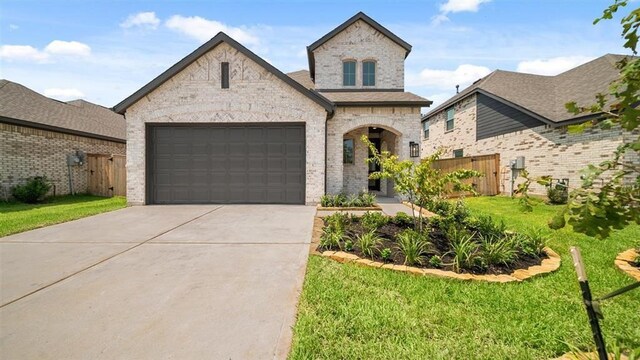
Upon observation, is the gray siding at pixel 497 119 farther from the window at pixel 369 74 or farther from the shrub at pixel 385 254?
the shrub at pixel 385 254

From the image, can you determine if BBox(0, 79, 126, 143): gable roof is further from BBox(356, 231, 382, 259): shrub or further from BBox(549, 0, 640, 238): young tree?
BBox(549, 0, 640, 238): young tree

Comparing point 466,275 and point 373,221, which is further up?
point 373,221

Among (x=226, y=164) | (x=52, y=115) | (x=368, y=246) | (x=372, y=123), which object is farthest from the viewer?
(x=52, y=115)

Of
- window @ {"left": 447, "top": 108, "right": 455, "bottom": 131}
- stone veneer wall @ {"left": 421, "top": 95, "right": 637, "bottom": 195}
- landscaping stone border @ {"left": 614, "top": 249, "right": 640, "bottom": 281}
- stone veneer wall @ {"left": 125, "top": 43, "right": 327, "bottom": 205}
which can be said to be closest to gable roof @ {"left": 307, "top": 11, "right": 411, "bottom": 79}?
stone veneer wall @ {"left": 125, "top": 43, "right": 327, "bottom": 205}

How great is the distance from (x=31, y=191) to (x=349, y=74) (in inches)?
578

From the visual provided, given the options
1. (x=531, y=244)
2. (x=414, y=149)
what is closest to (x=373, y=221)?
(x=531, y=244)

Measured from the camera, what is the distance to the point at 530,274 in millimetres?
3979

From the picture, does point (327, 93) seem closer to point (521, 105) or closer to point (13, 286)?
point (521, 105)

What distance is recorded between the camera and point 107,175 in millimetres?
15000

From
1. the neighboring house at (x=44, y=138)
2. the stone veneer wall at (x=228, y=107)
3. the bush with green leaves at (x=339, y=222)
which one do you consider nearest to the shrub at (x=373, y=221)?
the bush with green leaves at (x=339, y=222)

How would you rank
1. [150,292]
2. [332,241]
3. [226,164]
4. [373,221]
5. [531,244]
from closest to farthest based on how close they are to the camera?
1. [150,292]
2. [531,244]
3. [332,241]
4. [373,221]
5. [226,164]

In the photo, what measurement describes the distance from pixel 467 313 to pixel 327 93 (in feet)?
39.9

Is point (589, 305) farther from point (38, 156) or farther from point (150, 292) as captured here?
point (38, 156)

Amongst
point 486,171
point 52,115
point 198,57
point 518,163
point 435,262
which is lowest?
point 435,262
